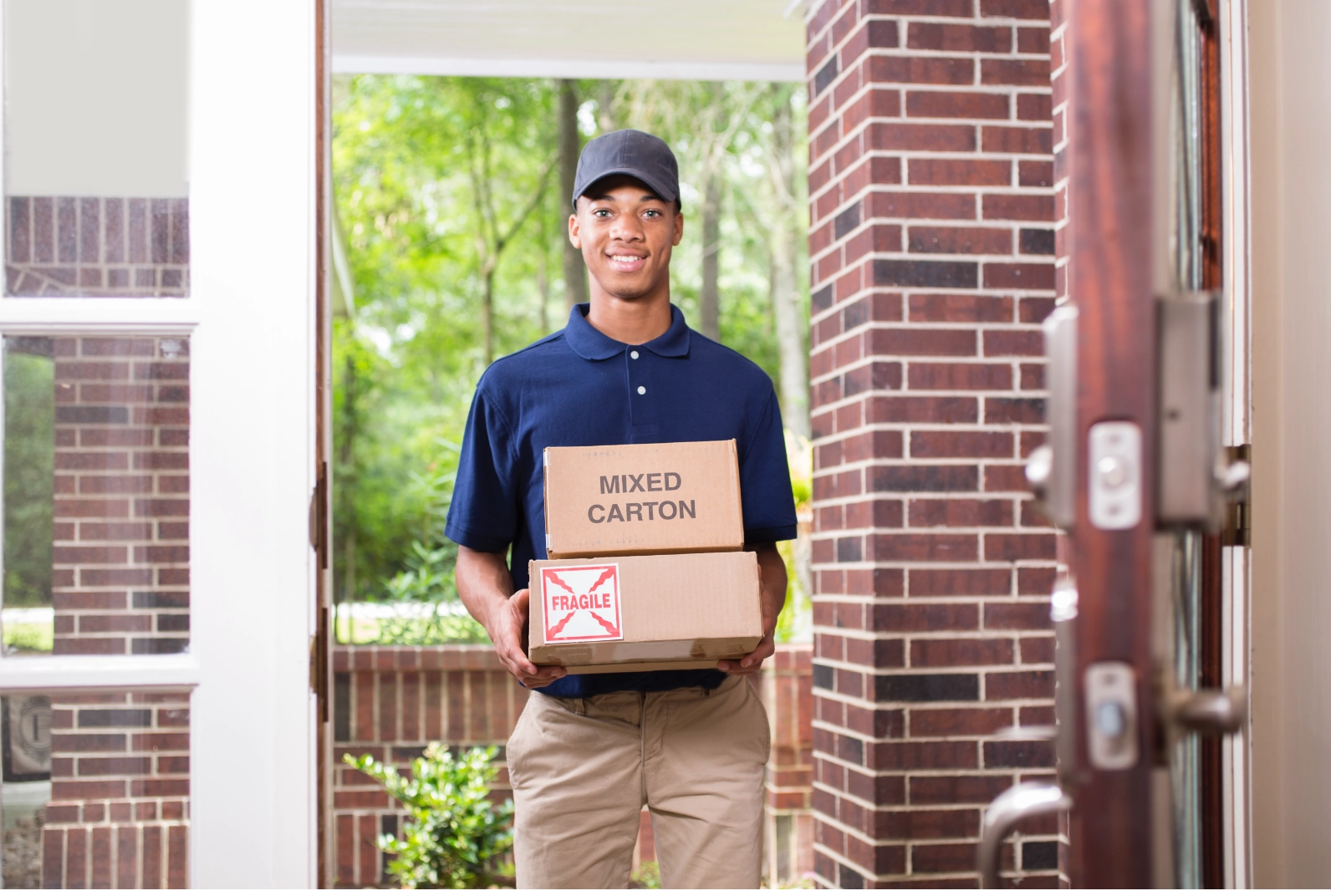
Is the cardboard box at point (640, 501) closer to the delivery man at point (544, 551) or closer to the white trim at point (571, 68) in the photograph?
the delivery man at point (544, 551)

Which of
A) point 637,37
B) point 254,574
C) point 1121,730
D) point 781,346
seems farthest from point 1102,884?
point 781,346

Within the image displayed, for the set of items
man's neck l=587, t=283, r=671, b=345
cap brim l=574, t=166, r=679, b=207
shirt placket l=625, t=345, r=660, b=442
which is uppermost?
cap brim l=574, t=166, r=679, b=207

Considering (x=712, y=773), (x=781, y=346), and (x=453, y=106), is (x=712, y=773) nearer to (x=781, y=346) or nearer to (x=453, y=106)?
(x=781, y=346)

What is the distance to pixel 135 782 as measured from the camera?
183cm

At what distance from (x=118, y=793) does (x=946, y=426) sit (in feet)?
6.03

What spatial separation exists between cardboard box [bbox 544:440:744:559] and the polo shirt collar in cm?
29

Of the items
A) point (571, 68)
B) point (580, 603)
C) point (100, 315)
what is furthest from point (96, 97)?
point (571, 68)

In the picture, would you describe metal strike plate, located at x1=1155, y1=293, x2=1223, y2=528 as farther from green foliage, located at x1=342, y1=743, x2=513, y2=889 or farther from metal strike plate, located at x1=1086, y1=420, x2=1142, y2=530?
green foliage, located at x1=342, y1=743, x2=513, y2=889

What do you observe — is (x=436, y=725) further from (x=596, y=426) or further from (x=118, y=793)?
(x=596, y=426)

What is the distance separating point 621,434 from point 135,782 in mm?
910

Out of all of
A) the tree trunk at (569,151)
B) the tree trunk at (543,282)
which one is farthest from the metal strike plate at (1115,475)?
the tree trunk at (543,282)

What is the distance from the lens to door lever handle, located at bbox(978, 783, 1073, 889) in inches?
35.8

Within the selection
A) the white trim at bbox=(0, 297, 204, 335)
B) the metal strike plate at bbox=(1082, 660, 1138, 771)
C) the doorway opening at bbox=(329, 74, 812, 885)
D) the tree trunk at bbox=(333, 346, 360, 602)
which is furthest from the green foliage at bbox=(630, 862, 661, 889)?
the tree trunk at bbox=(333, 346, 360, 602)

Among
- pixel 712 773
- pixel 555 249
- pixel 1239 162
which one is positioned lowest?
pixel 712 773
